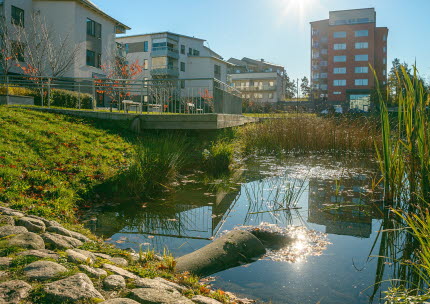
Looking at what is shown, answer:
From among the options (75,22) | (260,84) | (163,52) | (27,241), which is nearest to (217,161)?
(27,241)

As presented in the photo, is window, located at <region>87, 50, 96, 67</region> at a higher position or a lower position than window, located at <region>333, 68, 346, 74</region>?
lower

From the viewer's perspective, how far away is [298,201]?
7.59 m

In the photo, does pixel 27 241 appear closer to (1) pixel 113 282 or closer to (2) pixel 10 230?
(2) pixel 10 230

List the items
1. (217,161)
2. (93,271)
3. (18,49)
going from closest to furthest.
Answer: (93,271)
(217,161)
(18,49)

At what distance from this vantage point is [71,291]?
2.80m

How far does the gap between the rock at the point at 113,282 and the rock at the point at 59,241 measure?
100 centimetres

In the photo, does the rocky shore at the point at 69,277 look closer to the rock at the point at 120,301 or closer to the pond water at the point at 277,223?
the rock at the point at 120,301

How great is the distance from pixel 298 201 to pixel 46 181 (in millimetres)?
4634

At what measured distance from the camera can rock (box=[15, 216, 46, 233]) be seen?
14.2 ft

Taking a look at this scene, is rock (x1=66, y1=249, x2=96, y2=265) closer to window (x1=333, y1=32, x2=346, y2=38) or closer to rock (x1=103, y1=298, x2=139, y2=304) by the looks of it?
rock (x1=103, y1=298, x2=139, y2=304)

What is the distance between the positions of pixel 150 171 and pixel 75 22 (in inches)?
1066

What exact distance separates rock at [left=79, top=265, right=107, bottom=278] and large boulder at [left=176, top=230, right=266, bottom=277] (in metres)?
0.96

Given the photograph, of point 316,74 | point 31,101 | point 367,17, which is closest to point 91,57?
point 31,101

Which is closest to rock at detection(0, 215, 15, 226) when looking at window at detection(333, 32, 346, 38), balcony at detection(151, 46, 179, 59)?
balcony at detection(151, 46, 179, 59)
